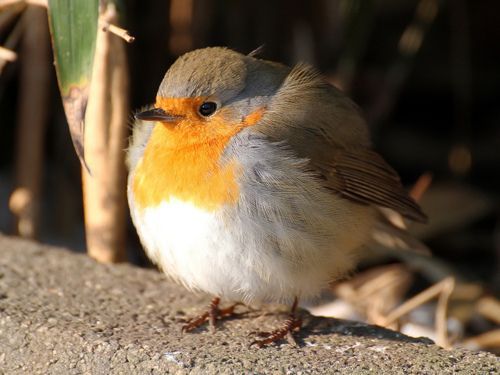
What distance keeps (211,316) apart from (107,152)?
3.02ft

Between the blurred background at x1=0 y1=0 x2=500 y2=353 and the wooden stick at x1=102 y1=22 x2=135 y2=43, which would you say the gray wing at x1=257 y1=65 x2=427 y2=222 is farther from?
the blurred background at x1=0 y1=0 x2=500 y2=353

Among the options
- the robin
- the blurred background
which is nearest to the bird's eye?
the robin

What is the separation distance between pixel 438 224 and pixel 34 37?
2402 millimetres

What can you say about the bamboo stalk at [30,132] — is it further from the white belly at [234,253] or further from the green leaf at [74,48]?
the green leaf at [74,48]

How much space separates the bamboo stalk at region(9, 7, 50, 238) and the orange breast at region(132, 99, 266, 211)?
113 cm

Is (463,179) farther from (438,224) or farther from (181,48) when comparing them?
(181,48)

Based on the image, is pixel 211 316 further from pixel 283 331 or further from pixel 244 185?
pixel 244 185

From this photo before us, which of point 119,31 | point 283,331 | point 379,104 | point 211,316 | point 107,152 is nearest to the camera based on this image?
point 119,31

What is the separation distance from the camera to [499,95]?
20.2 ft

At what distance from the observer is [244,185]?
3.02 m

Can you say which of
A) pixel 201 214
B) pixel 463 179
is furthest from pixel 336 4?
pixel 201 214

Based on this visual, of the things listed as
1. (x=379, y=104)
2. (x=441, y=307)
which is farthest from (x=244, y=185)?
(x=379, y=104)

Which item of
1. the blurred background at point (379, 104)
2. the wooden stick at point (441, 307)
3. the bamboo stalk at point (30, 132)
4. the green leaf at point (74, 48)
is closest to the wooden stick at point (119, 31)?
the green leaf at point (74, 48)

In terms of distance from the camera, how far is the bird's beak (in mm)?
3098
